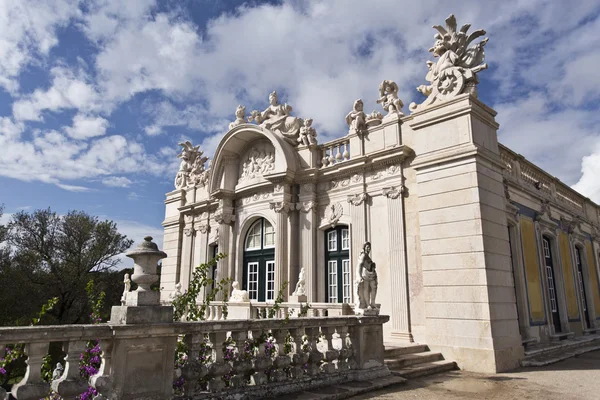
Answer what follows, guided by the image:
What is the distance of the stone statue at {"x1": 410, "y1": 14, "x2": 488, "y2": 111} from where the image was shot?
34.0 ft

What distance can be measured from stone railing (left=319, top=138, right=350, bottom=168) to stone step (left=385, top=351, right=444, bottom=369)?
630 centimetres

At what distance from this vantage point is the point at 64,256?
27391 millimetres

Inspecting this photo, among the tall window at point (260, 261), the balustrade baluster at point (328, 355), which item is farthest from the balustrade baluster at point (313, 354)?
the tall window at point (260, 261)

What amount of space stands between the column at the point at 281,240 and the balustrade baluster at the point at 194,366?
8.58 meters

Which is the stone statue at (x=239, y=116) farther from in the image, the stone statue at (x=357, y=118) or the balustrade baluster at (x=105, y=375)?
the balustrade baluster at (x=105, y=375)

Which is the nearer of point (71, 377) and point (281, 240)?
point (71, 377)

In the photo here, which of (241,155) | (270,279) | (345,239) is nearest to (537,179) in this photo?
(345,239)

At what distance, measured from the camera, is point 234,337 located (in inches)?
213

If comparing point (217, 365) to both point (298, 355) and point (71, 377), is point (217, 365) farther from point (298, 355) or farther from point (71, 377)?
point (71, 377)

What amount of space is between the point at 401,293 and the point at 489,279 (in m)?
2.51

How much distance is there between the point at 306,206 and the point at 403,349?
233 inches

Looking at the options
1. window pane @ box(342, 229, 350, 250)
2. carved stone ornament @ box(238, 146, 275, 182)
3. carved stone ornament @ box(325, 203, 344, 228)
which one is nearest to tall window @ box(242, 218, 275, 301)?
carved stone ornament @ box(238, 146, 275, 182)

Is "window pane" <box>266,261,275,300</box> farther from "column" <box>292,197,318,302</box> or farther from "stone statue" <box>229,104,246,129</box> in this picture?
"stone statue" <box>229,104,246,129</box>

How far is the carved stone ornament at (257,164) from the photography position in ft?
51.2
